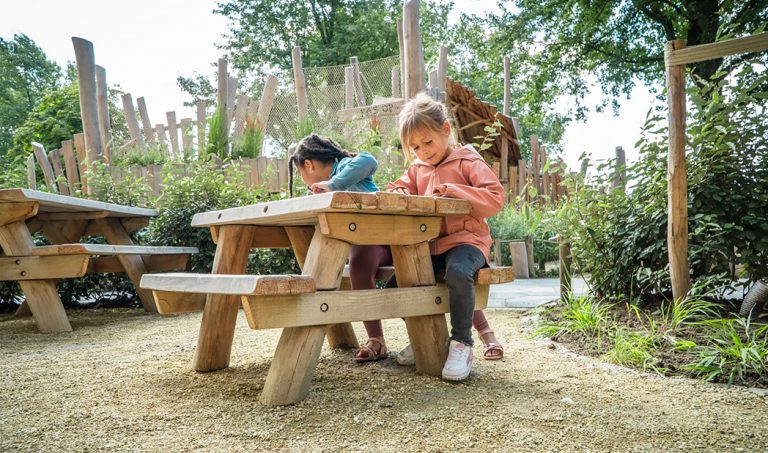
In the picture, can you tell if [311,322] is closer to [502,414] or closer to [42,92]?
[502,414]

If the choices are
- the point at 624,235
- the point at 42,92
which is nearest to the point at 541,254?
the point at 624,235

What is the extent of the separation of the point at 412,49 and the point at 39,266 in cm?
467

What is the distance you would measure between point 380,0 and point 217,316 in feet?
95.7

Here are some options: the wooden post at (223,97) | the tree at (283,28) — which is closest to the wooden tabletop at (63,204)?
the wooden post at (223,97)

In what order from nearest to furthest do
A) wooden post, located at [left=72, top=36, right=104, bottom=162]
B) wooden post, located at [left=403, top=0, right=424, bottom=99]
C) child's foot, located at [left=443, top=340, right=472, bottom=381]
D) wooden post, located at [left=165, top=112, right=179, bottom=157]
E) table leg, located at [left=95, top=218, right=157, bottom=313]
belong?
child's foot, located at [left=443, top=340, right=472, bottom=381], table leg, located at [left=95, top=218, right=157, bottom=313], wooden post, located at [left=403, top=0, right=424, bottom=99], wooden post, located at [left=72, top=36, right=104, bottom=162], wooden post, located at [left=165, top=112, right=179, bottom=157]

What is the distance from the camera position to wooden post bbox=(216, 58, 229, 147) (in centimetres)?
983

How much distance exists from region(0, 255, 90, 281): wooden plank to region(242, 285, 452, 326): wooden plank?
103 inches

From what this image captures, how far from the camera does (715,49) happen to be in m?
3.20

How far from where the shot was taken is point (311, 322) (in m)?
2.04

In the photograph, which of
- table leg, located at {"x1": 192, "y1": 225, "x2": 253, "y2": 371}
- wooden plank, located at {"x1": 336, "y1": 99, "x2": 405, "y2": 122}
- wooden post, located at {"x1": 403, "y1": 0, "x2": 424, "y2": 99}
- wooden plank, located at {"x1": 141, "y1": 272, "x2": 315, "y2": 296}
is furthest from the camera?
wooden plank, located at {"x1": 336, "y1": 99, "x2": 405, "y2": 122}

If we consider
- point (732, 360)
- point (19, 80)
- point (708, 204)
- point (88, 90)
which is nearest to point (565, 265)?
point (708, 204)

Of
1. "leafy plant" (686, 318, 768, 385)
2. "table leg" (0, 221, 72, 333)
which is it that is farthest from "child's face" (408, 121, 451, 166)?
"table leg" (0, 221, 72, 333)

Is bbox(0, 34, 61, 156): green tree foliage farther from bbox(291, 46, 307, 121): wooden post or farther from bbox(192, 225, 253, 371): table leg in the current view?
bbox(192, 225, 253, 371): table leg

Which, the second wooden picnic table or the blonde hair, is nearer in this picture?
the second wooden picnic table
